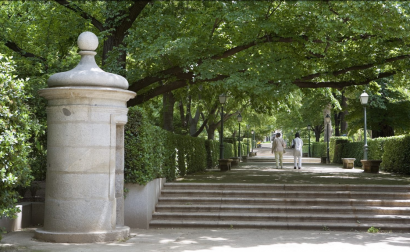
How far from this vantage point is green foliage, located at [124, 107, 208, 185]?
11.7m

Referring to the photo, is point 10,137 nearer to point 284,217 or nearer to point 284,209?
point 284,217

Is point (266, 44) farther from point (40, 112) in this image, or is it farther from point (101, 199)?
point (101, 199)

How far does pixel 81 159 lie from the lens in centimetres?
927

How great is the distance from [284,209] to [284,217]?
1.51ft

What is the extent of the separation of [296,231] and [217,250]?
11.8 ft

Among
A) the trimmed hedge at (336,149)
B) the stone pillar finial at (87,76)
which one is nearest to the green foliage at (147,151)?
the stone pillar finial at (87,76)

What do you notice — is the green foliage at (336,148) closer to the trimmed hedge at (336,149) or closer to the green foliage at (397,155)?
the trimmed hedge at (336,149)

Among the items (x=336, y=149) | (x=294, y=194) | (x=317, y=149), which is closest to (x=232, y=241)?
(x=294, y=194)

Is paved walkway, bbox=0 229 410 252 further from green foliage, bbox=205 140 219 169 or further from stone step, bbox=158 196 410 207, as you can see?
green foliage, bbox=205 140 219 169

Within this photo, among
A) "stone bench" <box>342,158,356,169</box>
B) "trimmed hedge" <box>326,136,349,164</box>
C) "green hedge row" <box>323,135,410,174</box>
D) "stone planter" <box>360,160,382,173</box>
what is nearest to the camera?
"green hedge row" <box>323,135,410,174</box>

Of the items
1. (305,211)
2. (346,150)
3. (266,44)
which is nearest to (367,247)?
(305,211)

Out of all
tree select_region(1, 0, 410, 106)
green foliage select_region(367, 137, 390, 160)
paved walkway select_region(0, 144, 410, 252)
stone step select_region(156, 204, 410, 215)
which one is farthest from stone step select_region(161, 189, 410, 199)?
green foliage select_region(367, 137, 390, 160)

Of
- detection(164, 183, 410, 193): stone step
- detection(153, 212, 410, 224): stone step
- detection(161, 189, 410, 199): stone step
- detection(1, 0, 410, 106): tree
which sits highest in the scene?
detection(1, 0, 410, 106): tree

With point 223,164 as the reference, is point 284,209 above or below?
below
